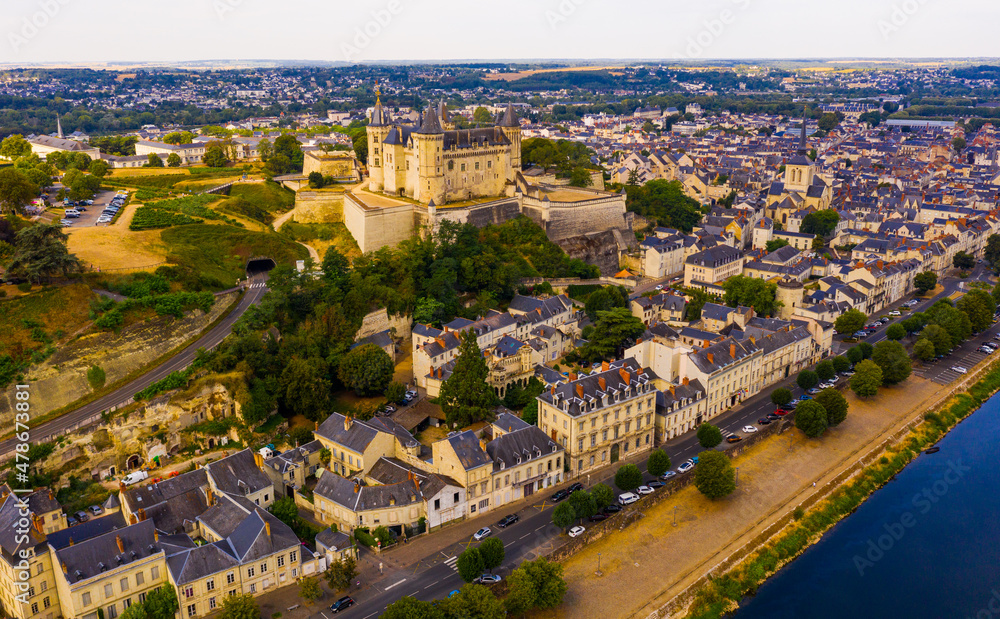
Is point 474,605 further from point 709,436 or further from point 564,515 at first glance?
point 709,436

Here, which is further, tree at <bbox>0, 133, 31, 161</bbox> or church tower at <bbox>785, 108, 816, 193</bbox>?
church tower at <bbox>785, 108, 816, 193</bbox>

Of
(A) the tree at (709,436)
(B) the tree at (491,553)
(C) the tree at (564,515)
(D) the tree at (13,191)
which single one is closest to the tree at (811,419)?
(A) the tree at (709,436)

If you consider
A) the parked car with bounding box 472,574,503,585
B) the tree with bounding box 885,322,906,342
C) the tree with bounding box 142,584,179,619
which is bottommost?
the parked car with bounding box 472,574,503,585

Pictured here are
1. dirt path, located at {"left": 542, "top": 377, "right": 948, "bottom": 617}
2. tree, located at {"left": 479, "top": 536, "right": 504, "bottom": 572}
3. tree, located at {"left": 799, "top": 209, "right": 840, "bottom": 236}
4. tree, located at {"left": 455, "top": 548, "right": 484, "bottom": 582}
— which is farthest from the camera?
tree, located at {"left": 799, "top": 209, "right": 840, "bottom": 236}

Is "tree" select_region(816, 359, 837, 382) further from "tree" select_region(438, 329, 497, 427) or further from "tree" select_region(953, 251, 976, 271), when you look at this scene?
"tree" select_region(953, 251, 976, 271)

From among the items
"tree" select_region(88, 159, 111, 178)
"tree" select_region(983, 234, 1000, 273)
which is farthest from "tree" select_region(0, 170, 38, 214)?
"tree" select_region(983, 234, 1000, 273)

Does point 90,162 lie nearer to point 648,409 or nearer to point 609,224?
point 609,224
